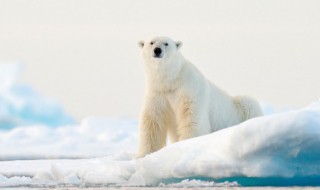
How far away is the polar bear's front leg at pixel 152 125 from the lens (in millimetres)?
8781

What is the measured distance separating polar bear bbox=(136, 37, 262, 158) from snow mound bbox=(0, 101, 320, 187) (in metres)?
2.01

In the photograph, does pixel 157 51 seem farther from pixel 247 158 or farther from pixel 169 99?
pixel 247 158

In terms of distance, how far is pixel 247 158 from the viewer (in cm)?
602

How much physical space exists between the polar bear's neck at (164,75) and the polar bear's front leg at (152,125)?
162 millimetres

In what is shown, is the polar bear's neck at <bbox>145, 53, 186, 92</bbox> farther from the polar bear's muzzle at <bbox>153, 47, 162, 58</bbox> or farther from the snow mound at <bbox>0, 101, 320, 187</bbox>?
the snow mound at <bbox>0, 101, 320, 187</bbox>

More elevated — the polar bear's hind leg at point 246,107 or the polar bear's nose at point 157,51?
the polar bear's nose at point 157,51

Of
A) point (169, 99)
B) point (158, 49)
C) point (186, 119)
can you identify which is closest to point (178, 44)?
point (158, 49)

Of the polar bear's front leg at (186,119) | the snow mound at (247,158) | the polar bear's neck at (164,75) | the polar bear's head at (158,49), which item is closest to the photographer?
the snow mound at (247,158)

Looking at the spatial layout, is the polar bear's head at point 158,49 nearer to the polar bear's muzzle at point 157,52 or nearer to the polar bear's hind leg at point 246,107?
the polar bear's muzzle at point 157,52

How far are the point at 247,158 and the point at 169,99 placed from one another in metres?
2.84

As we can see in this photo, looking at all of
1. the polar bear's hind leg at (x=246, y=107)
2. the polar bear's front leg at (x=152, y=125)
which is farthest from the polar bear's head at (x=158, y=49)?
the polar bear's hind leg at (x=246, y=107)

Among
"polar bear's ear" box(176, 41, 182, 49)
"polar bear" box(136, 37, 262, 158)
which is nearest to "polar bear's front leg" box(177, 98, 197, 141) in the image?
"polar bear" box(136, 37, 262, 158)

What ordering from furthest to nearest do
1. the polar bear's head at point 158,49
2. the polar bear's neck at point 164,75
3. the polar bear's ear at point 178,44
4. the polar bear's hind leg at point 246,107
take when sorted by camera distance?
the polar bear's hind leg at point 246,107 < the polar bear's ear at point 178,44 < the polar bear's neck at point 164,75 < the polar bear's head at point 158,49

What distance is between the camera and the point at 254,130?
5945mm
